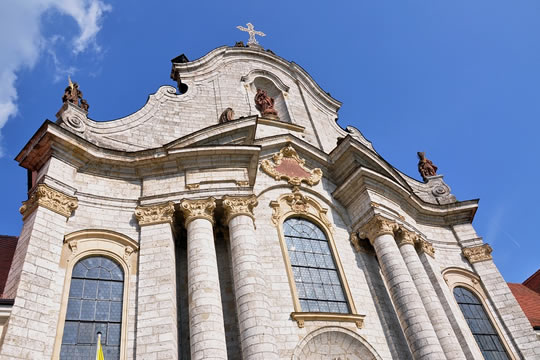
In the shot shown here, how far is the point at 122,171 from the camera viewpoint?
1373 cm

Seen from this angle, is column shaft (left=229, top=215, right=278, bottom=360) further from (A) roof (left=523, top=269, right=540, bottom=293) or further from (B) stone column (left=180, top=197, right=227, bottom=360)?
(A) roof (left=523, top=269, right=540, bottom=293)

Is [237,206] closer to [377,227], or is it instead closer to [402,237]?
[377,227]

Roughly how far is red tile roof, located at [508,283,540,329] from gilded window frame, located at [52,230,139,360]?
14.9 meters

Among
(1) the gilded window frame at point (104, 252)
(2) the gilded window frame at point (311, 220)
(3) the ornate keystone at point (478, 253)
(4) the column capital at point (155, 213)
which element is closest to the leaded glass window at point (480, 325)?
(3) the ornate keystone at point (478, 253)

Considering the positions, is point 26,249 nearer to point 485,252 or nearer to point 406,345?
point 406,345

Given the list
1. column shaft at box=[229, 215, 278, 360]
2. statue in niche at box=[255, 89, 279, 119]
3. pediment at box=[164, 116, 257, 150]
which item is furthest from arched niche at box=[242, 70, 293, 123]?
column shaft at box=[229, 215, 278, 360]

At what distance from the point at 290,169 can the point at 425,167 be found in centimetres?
735

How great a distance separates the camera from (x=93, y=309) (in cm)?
1110

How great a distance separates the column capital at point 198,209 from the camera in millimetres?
12672

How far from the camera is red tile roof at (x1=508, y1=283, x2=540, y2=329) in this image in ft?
62.1

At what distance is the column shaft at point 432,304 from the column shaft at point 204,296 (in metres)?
6.28

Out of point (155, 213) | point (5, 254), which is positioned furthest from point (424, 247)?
point (5, 254)

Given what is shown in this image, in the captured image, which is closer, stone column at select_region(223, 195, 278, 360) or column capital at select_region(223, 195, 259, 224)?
stone column at select_region(223, 195, 278, 360)

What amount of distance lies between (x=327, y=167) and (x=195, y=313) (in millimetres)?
8308
